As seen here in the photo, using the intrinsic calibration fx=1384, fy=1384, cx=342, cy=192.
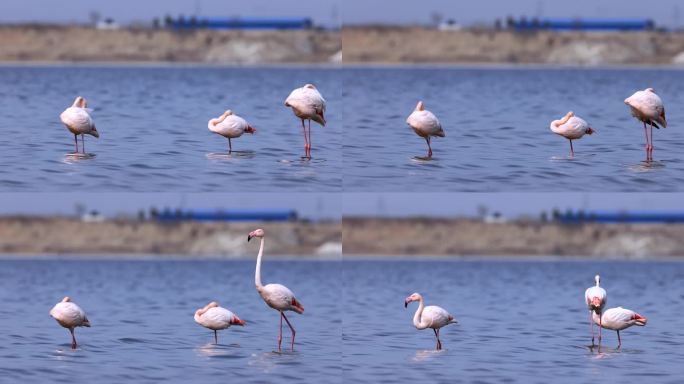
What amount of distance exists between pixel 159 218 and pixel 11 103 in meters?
30.5

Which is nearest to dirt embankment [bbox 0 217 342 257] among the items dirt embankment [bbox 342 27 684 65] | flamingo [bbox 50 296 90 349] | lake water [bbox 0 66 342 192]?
dirt embankment [bbox 342 27 684 65]

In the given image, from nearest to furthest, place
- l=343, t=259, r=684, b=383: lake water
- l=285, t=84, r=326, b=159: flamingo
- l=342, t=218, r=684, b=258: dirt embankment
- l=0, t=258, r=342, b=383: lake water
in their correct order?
l=0, t=258, r=342, b=383: lake water, l=343, t=259, r=684, b=383: lake water, l=285, t=84, r=326, b=159: flamingo, l=342, t=218, r=684, b=258: dirt embankment

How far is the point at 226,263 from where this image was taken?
58.8 metres

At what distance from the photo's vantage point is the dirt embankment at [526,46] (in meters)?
83.2

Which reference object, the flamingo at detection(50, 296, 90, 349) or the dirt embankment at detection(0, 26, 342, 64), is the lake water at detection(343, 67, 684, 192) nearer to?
the flamingo at detection(50, 296, 90, 349)

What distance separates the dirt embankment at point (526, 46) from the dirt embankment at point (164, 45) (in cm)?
268

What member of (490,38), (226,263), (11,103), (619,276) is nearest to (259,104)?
(11,103)

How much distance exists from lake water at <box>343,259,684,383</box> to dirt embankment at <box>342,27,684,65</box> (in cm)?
3993

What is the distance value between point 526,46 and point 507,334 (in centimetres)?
6616

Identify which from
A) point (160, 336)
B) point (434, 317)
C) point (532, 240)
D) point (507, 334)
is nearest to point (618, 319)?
point (434, 317)

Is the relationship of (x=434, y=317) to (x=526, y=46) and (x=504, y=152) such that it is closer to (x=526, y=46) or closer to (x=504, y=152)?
(x=504, y=152)

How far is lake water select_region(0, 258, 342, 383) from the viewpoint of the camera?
15.8 m

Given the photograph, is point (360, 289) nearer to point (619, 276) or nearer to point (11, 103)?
point (11, 103)

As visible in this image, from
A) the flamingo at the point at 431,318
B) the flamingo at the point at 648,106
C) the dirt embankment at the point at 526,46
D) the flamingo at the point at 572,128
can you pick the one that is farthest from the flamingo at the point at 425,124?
the dirt embankment at the point at 526,46
